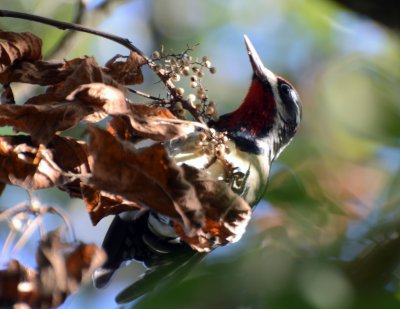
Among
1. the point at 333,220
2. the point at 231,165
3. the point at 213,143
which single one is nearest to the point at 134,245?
the point at 231,165

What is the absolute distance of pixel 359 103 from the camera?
3.07 feet

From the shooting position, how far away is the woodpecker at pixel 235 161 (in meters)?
2.11

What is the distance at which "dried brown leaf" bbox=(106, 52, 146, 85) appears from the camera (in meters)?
1.81

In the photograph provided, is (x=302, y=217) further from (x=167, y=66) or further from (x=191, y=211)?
(x=167, y=66)

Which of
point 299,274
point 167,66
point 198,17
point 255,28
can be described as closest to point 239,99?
point 255,28

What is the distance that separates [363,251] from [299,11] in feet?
7.09

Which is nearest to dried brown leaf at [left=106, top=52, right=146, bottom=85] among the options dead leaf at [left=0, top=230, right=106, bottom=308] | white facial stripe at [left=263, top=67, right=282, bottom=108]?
dead leaf at [left=0, top=230, right=106, bottom=308]

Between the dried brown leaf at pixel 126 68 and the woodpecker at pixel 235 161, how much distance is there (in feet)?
0.87

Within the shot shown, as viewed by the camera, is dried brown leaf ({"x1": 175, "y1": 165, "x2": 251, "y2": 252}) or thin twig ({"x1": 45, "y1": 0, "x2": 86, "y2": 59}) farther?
thin twig ({"x1": 45, "y1": 0, "x2": 86, "y2": 59})

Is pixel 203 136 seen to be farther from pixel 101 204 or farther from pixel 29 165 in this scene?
pixel 29 165

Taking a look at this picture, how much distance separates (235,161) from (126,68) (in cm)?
69

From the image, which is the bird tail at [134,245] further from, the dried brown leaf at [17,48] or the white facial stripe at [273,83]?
the white facial stripe at [273,83]

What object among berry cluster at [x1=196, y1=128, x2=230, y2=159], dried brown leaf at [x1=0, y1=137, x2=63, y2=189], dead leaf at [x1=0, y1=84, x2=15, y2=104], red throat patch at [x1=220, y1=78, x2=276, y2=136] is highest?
dead leaf at [x1=0, y1=84, x2=15, y2=104]

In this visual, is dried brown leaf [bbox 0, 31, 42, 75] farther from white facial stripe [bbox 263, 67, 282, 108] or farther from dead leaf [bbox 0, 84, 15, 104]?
white facial stripe [bbox 263, 67, 282, 108]
